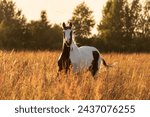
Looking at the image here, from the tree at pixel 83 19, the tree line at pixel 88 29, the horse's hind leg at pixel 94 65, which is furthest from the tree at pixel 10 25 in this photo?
the horse's hind leg at pixel 94 65

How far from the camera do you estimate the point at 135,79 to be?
8.67m

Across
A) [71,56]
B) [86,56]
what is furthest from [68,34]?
[86,56]

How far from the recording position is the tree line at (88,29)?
125 ft

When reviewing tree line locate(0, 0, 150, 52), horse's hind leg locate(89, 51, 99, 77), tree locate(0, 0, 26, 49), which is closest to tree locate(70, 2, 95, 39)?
tree line locate(0, 0, 150, 52)

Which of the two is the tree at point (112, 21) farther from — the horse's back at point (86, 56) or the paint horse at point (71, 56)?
the paint horse at point (71, 56)

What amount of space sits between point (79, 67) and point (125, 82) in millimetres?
1489

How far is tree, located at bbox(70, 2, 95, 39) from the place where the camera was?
48134 millimetres

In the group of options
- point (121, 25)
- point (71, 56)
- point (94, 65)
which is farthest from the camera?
point (121, 25)

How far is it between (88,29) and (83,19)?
2007mm

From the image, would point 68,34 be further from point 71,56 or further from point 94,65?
point 94,65

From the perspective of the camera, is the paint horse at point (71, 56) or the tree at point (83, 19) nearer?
the paint horse at point (71, 56)

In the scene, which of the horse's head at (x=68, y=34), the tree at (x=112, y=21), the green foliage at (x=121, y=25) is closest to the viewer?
the horse's head at (x=68, y=34)

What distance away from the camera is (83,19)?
165ft

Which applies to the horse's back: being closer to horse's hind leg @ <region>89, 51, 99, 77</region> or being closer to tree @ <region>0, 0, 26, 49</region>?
horse's hind leg @ <region>89, 51, 99, 77</region>
